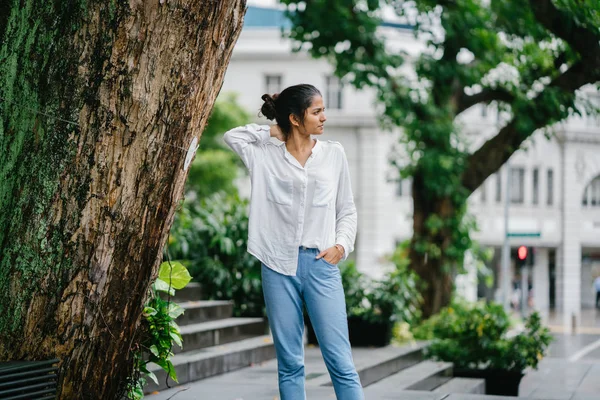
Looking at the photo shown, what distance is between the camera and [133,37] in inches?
145

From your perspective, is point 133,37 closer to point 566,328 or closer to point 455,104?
point 455,104

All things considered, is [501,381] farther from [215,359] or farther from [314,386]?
[215,359]

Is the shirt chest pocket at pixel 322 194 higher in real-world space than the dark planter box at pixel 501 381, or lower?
higher

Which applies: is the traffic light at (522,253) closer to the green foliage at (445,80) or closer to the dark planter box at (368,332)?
the green foliage at (445,80)

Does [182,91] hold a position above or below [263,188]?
above

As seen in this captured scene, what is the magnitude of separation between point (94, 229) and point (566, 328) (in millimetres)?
31087

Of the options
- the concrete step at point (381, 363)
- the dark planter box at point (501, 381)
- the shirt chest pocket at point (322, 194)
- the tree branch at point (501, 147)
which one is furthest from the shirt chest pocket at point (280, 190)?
the tree branch at point (501, 147)

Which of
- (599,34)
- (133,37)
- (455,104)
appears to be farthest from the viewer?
(455,104)

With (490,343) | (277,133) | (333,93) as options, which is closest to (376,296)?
(490,343)

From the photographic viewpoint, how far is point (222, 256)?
10180 millimetres

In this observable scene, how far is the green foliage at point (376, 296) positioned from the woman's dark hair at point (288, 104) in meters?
6.60

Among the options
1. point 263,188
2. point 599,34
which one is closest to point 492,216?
point 599,34

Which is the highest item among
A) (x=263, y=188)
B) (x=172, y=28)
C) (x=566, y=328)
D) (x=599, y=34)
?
(x=599, y=34)

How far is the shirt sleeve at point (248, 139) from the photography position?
13.5ft
